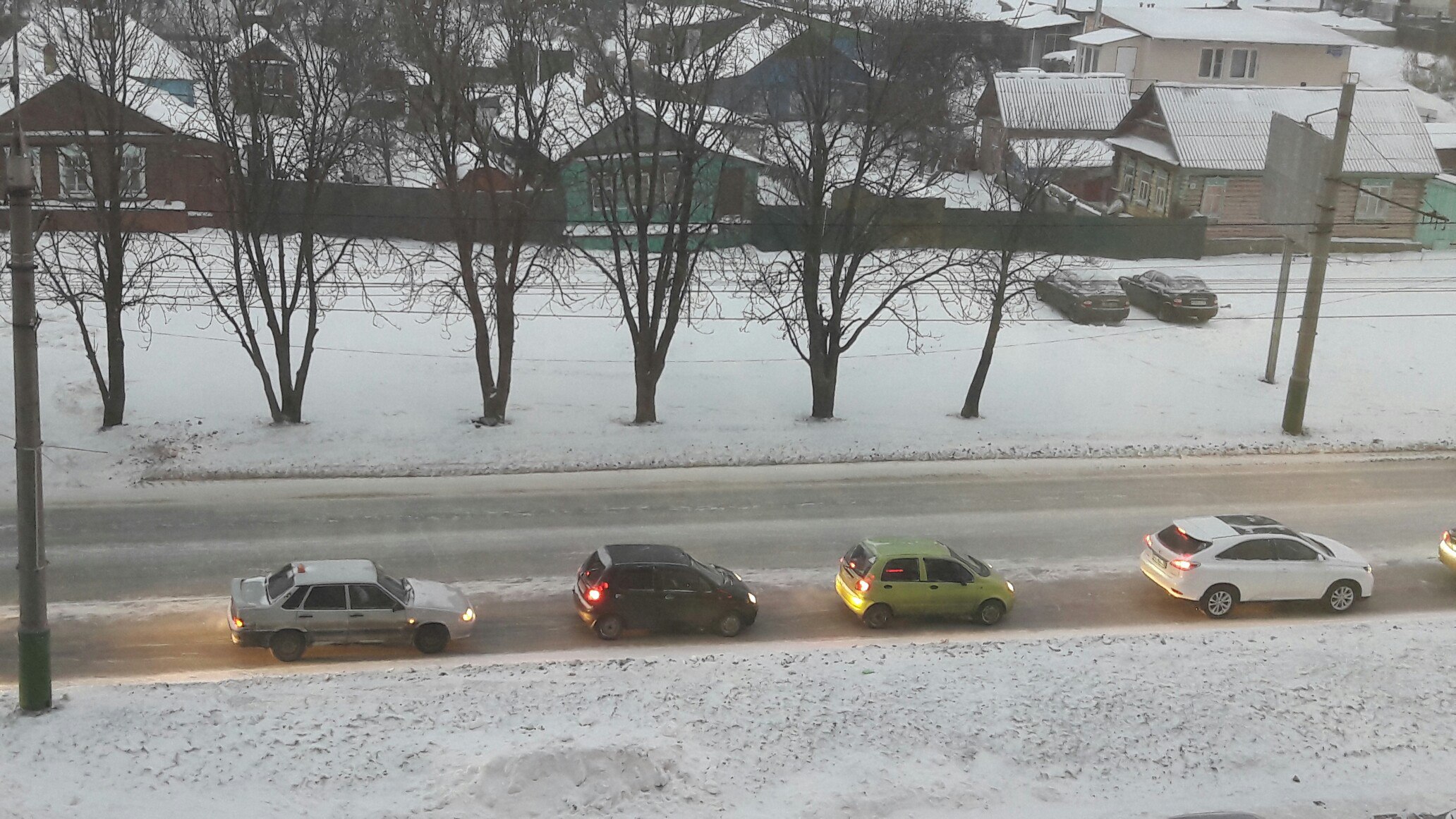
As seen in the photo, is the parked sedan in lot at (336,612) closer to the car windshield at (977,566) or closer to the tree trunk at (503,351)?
the car windshield at (977,566)

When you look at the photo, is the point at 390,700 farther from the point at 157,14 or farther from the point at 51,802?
the point at 157,14

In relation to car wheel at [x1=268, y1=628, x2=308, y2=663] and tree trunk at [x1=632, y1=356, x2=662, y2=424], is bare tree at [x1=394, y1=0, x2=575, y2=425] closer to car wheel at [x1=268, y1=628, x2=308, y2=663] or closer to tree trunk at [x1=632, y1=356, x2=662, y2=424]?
tree trunk at [x1=632, y1=356, x2=662, y2=424]

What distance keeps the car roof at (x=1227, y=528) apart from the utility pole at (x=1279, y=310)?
34.9 feet

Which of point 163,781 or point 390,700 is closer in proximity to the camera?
point 163,781

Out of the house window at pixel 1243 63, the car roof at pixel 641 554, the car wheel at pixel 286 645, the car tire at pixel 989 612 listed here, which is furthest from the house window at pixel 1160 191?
the car wheel at pixel 286 645

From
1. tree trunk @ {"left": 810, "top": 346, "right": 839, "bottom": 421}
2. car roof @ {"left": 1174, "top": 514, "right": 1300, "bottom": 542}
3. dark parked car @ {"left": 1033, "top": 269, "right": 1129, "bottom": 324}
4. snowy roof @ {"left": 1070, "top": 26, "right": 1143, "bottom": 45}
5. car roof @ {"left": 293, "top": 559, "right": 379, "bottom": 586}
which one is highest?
snowy roof @ {"left": 1070, "top": 26, "right": 1143, "bottom": 45}

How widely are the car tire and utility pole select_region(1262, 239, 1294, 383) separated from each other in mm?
14135

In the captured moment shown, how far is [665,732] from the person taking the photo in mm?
12383

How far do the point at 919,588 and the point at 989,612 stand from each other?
1.05 metres

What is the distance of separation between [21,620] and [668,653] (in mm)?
6905

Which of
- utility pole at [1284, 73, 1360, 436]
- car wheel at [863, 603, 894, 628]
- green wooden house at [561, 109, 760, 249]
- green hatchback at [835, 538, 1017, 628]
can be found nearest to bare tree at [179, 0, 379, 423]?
green wooden house at [561, 109, 760, 249]

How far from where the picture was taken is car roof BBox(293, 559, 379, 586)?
14.8 meters

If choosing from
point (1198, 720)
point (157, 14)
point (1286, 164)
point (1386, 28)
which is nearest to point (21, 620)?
point (1198, 720)

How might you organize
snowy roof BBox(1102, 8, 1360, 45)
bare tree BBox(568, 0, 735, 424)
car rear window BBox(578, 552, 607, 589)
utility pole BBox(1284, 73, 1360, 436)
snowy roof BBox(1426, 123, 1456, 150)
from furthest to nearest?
snowy roof BBox(1102, 8, 1360, 45), snowy roof BBox(1426, 123, 1456, 150), utility pole BBox(1284, 73, 1360, 436), bare tree BBox(568, 0, 735, 424), car rear window BBox(578, 552, 607, 589)
